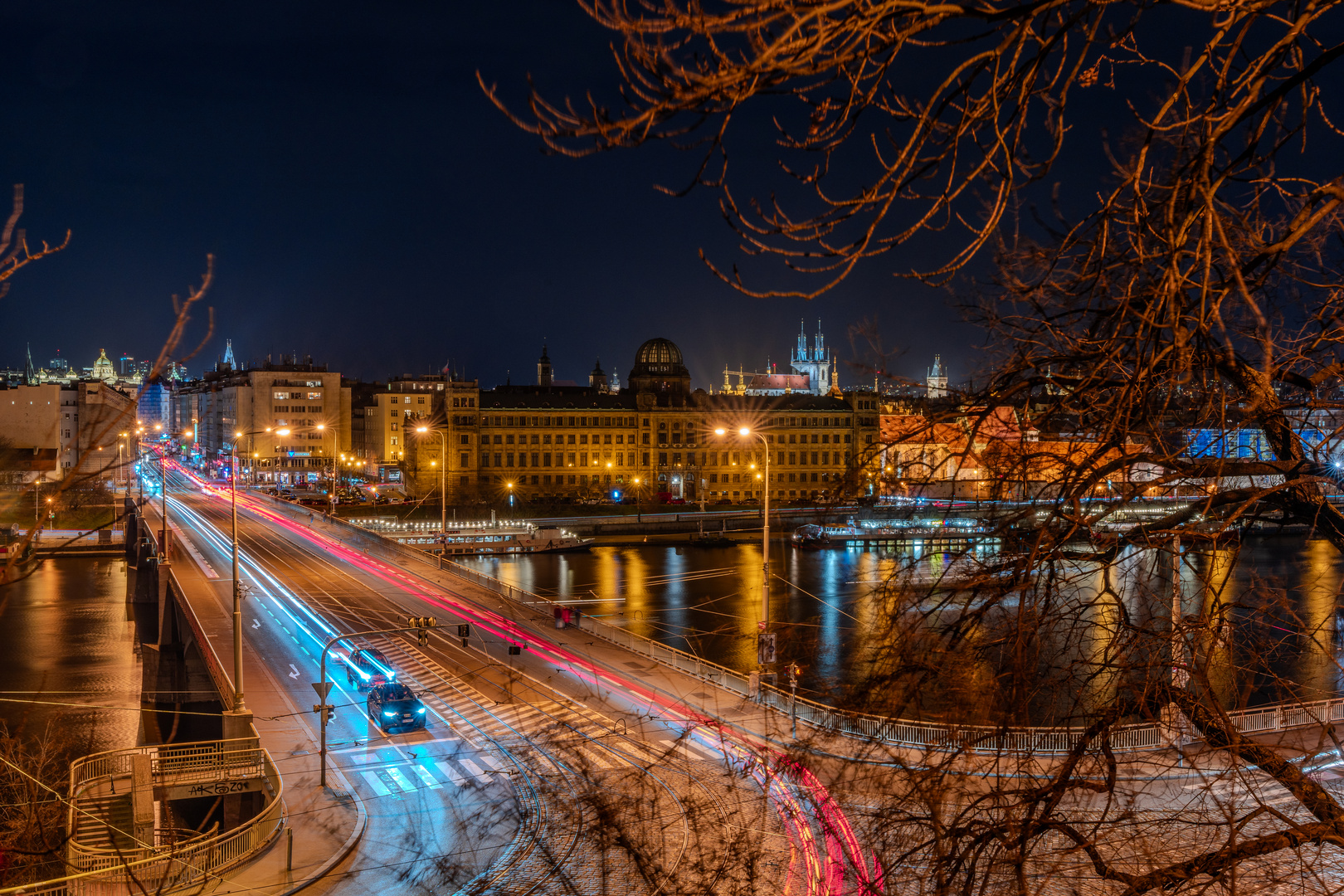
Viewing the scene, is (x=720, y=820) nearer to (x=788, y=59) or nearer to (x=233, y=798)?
(x=788, y=59)

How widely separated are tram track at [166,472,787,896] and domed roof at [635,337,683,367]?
43714 mm

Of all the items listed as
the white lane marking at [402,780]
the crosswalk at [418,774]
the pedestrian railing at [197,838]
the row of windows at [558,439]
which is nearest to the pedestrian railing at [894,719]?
the crosswalk at [418,774]

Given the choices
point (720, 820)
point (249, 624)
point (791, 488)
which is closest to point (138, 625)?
point (249, 624)

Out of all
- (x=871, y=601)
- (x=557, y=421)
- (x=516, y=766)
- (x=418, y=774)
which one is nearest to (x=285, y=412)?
(x=557, y=421)

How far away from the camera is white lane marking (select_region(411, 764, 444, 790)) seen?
48.8 ft

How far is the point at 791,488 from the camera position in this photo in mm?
78375

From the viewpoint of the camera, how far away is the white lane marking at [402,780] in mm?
14898

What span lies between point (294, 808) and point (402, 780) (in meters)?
1.79

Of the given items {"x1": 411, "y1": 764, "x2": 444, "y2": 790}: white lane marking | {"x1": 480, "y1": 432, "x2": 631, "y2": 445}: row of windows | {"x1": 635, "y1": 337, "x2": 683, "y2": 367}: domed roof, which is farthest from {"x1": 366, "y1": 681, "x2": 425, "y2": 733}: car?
{"x1": 635, "y1": 337, "x2": 683, "y2": 367}: domed roof

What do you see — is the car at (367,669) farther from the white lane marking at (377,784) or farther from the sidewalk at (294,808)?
the white lane marking at (377,784)

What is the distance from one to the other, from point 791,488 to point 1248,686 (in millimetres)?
76460

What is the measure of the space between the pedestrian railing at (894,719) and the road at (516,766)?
44cm

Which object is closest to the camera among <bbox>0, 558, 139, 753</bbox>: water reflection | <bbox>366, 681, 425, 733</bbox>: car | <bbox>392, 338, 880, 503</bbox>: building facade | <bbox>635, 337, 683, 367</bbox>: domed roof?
<bbox>366, 681, 425, 733</bbox>: car

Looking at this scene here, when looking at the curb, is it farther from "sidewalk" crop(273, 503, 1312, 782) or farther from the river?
the river
